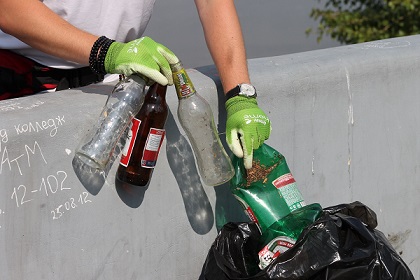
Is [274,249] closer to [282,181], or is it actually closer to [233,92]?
[282,181]

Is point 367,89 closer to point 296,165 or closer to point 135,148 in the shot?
point 296,165

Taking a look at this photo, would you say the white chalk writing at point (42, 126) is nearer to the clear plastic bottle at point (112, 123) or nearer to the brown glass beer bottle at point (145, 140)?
the clear plastic bottle at point (112, 123)

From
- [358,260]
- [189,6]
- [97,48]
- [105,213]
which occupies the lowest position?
[358,260]

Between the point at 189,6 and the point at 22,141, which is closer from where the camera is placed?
the point at 22,141

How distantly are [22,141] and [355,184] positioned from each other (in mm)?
1621

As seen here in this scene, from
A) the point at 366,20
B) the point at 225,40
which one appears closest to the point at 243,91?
the point at 225,40

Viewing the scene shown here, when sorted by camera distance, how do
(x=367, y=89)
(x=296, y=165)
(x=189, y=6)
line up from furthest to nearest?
1. (x=189, y=6)
2. (x=367, y=89)
3. (x=296, y=165)

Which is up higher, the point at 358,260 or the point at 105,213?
the point at 105,213

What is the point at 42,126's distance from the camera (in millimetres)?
2738

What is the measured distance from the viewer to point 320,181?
369 cm

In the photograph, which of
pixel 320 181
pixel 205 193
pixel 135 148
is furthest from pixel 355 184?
pixel 135 148

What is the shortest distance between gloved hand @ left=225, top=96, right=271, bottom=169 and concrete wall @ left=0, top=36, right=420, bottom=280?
0.17 meters

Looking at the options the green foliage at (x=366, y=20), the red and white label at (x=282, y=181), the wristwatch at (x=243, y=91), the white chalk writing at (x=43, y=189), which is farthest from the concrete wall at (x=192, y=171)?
the green foliage at (x=366, y=20)

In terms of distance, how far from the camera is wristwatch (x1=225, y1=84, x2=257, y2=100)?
10.3ft
